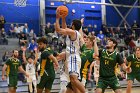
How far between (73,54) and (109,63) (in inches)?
52.4

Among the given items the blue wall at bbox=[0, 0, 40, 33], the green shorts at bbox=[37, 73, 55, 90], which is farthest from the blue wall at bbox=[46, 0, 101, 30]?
the green shorts at bbox=[37, 73, 55, 90]

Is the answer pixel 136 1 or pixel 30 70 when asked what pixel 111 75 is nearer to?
pixel 30 70

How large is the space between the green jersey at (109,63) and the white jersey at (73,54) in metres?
1.11

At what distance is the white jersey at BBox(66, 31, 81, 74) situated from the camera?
27.2 feet

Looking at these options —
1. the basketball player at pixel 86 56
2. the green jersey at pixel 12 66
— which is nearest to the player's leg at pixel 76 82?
the basketball player at pixel 86 56

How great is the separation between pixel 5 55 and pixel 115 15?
1498 cm

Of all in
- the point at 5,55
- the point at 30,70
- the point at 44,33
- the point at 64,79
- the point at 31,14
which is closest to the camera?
the point at 64,79

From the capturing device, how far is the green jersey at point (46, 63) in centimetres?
1012

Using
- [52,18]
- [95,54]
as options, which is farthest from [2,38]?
[95,54]

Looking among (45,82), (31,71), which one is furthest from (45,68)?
(31,71)

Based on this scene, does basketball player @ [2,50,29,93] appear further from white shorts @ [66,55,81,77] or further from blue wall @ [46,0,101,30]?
blue wall @ [46,0,101,30]

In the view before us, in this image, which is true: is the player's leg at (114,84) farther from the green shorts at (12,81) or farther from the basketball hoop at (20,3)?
the basketball hoop at (20,3)

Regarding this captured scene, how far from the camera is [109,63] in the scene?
922 cm

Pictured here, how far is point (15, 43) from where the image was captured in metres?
21.4
